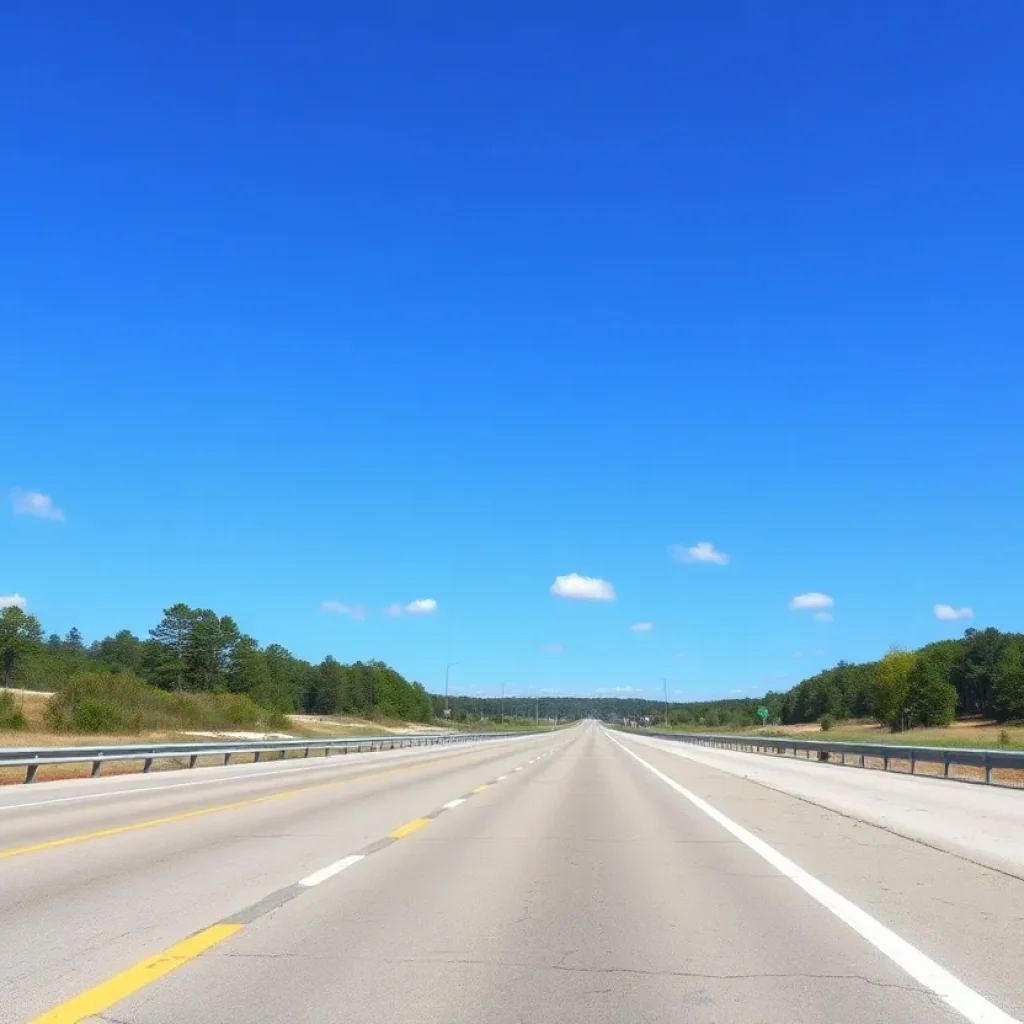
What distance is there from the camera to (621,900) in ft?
30.7

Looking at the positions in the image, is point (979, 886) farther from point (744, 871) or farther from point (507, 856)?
point (507, 856)

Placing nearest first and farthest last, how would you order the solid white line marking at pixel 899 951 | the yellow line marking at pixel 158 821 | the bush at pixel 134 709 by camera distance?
the solid white line marking at pixel 899 951, the yellow line marking at pixel 158 821, the bush at pixel 134 709

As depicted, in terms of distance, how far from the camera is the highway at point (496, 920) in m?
5.96

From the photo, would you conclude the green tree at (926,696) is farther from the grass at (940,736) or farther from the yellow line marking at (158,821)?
the yellow line marking at (158,821)

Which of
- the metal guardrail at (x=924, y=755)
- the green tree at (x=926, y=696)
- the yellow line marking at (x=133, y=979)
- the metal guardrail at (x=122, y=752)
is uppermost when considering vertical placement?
the green tree at (x=926, y=696)

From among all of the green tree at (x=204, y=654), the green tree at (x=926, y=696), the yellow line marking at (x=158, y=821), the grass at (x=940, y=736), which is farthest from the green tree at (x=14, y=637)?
the yellow line marking at (x=158, y=821)

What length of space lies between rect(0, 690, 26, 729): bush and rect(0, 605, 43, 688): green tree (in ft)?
352

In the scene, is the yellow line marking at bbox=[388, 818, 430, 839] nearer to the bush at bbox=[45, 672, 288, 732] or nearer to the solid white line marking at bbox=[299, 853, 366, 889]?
the solid white line marking at bbox=[299, 853, 366, 889]

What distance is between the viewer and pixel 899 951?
727cm

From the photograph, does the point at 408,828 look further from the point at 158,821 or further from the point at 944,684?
the point at 944,684

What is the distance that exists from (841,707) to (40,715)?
16370cm

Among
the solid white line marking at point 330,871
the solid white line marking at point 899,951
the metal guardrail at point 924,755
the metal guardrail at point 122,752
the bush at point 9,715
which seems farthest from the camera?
the bush at point 9,715

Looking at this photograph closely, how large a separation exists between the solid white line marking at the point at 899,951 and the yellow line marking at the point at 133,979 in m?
4.73

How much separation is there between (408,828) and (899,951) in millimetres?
9104
